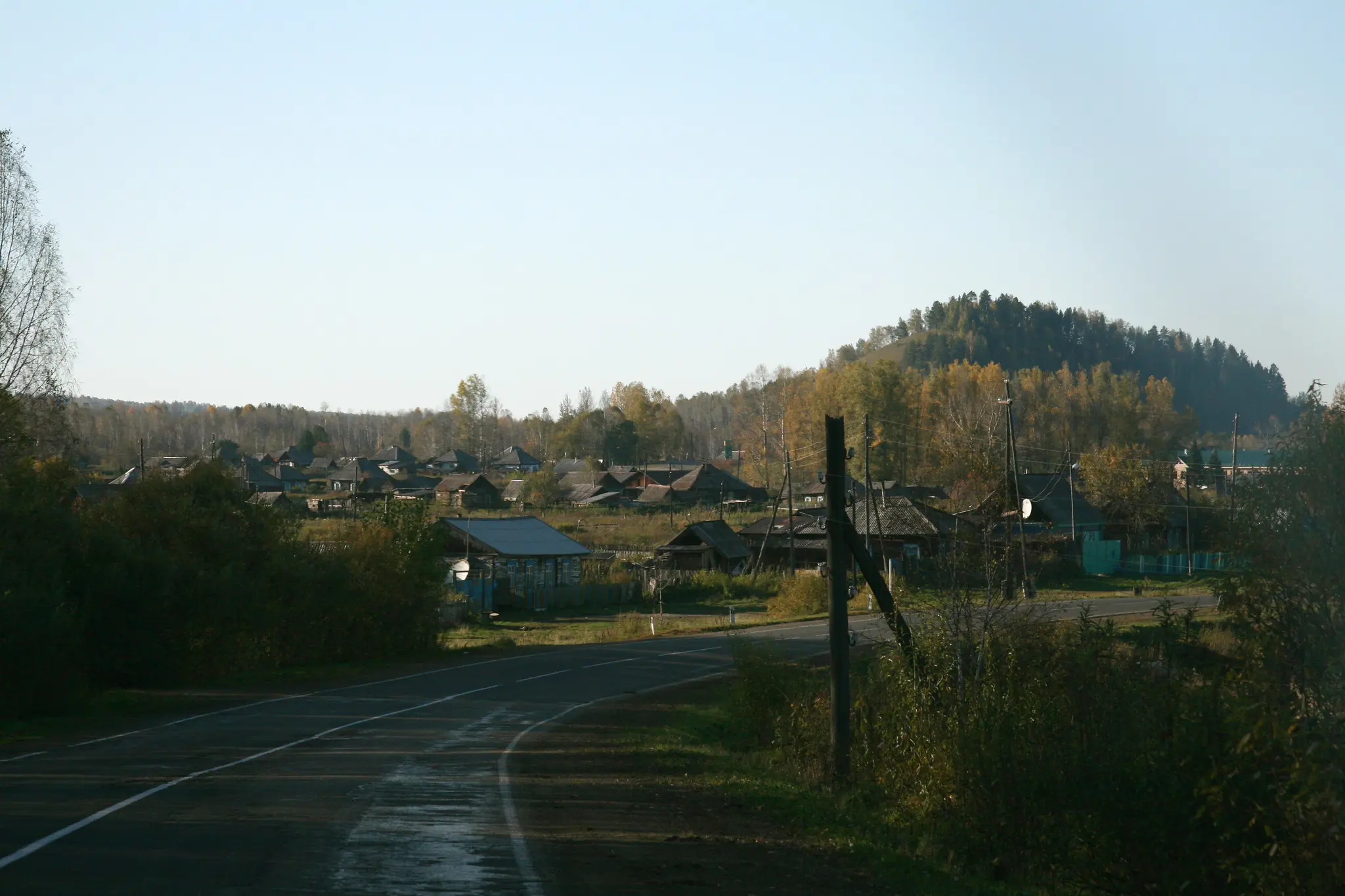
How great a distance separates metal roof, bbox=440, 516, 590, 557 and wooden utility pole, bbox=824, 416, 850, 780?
47507mm

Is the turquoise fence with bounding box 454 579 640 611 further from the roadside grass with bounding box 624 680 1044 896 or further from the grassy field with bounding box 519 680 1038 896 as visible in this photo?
the grassy field with bounding box 519 680 1038 896

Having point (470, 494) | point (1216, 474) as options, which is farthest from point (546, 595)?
point (470, 494)

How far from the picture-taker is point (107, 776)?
14.2 meters

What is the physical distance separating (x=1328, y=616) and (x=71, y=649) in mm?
21532

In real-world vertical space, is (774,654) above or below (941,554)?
below

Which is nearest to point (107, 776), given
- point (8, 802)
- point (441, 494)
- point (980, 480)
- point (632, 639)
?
point (8, 802)

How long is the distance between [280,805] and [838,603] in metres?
7.15

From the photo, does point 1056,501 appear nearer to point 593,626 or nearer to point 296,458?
point 593,626

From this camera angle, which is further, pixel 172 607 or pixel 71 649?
pixel 172 607

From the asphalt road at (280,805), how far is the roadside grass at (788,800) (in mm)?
2535

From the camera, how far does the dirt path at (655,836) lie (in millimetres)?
9883

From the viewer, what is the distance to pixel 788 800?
14352 millimetres

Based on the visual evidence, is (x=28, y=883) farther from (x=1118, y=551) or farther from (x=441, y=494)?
(x=441, y=494)

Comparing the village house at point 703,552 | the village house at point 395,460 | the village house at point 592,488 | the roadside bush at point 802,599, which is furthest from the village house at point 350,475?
the roadside bush at point 802,599
